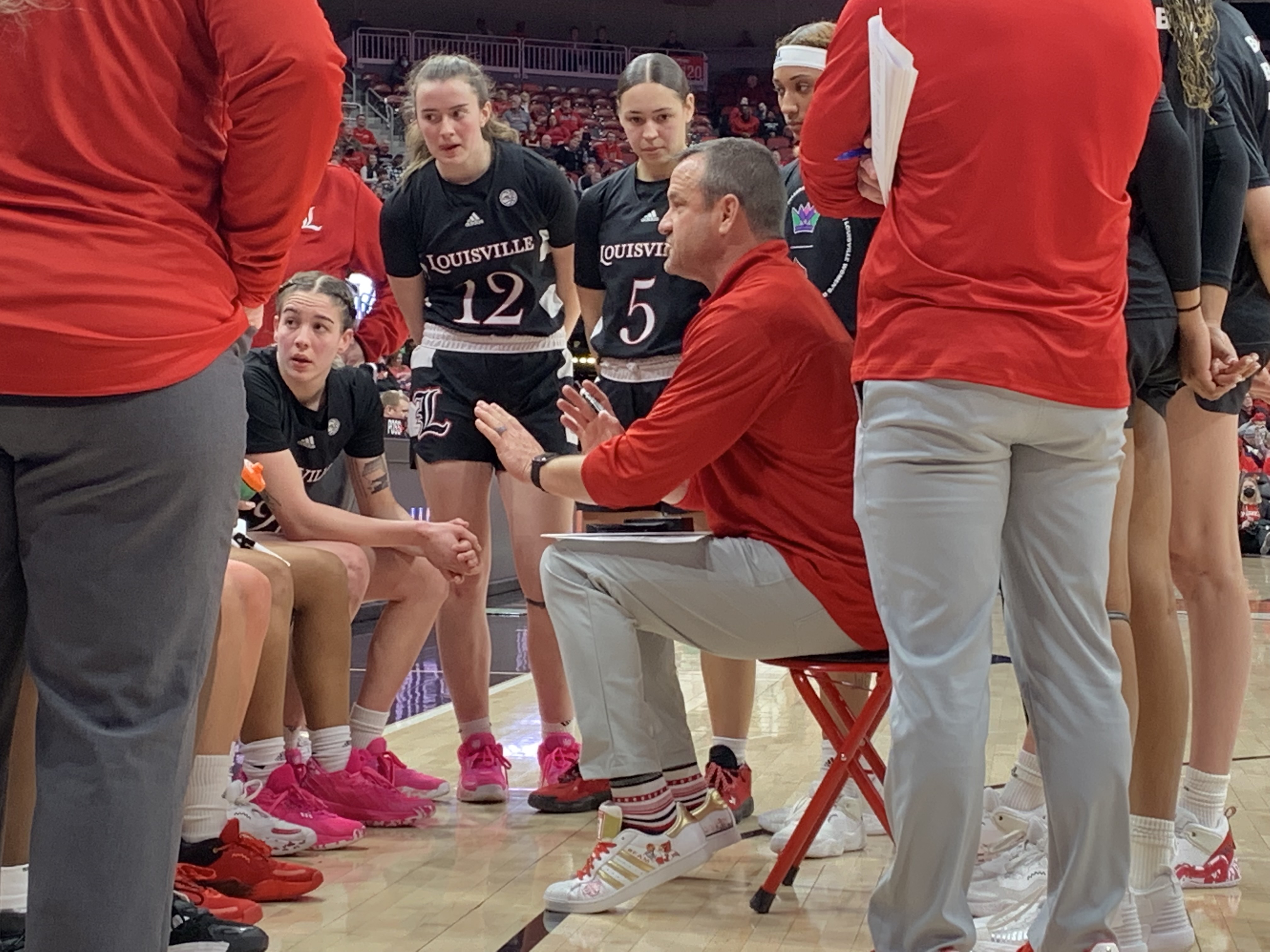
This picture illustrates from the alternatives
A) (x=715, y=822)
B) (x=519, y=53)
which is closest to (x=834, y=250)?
(x=715, y=822)

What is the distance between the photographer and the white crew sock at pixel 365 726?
3715 millimetres

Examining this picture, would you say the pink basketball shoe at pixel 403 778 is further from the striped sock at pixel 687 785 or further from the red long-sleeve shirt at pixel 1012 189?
the red long-sleeve shirt at pixel 1012 189

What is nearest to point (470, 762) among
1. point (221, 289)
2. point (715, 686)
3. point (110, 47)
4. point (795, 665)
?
point (715, 686)

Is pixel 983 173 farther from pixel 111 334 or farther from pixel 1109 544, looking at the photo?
pixel 111 334

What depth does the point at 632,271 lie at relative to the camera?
397cm

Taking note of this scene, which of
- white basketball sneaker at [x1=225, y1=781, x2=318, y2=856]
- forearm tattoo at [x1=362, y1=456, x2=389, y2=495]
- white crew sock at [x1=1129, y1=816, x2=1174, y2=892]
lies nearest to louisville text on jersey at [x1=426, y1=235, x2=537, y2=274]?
forearm tattoo at [x1=362, y1=456, x2=389, y2=495]

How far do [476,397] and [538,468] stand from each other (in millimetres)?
992

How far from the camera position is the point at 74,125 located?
1.61m

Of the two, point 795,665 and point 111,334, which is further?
point 795,665

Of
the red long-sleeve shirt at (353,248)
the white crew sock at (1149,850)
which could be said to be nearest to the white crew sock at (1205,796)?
the white crew sock at (1149,850)

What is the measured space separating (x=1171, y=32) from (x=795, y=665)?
4.44 feet

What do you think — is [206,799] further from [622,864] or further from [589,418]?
[589,418]

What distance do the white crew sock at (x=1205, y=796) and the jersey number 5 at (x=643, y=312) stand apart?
1.82 m

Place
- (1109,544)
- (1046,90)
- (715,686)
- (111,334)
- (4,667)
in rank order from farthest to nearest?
(715,686) → (1109,544) → (1046,90) → (4,667) → (111,334)
